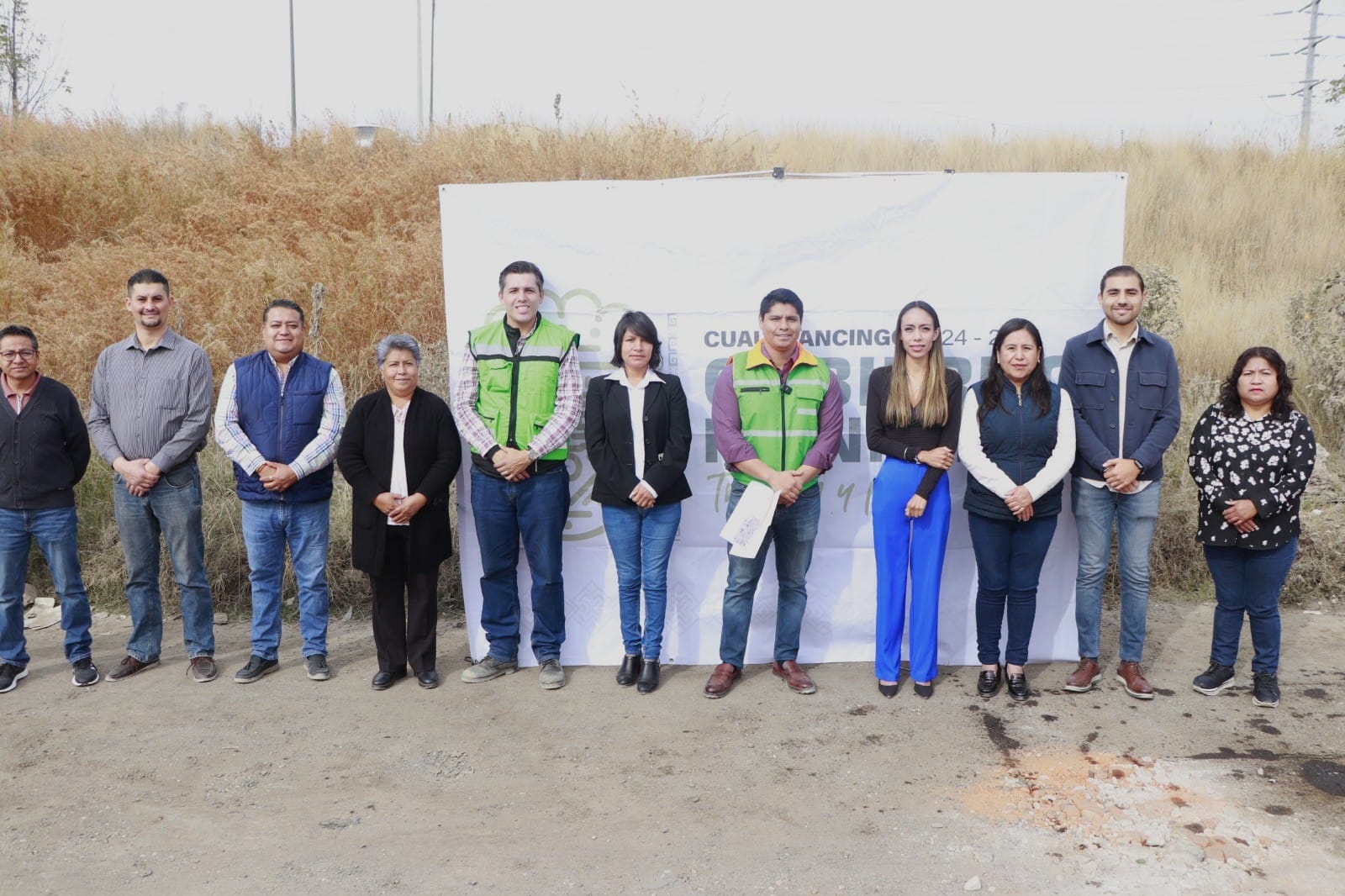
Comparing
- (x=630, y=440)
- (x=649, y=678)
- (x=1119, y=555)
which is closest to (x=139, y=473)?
(x=630, y=440)

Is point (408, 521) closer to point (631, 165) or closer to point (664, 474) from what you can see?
point (664, 474)

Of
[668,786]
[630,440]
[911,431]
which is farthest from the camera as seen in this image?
[630,440]

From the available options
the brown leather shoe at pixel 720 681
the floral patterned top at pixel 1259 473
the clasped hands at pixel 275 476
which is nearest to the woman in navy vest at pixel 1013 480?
the floral patterned top at pixel 1259 473

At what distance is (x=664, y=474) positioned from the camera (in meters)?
4.58

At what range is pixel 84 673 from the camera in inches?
191

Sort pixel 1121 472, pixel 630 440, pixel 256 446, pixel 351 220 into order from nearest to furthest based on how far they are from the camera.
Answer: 1. pixel 1121 472
2. pixel 630 440
3. pixel 256 446
4. pixel 351 220

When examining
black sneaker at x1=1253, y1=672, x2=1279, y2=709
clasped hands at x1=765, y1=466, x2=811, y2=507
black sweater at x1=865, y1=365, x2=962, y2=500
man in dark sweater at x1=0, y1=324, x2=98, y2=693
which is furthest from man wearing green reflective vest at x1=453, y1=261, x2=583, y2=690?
black sneaker at x1=1253, y1=672, x2=1279, y2=709

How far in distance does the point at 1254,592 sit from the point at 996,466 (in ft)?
4.34

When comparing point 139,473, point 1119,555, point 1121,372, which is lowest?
point 1119,555

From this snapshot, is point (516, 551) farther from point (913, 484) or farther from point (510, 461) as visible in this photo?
point (913, 484)

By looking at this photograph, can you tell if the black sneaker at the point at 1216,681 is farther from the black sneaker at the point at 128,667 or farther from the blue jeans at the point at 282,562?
the black sneaker at the point at 128,667

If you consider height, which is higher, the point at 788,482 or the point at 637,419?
the point at 637,419

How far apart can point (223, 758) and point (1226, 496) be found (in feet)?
14.7

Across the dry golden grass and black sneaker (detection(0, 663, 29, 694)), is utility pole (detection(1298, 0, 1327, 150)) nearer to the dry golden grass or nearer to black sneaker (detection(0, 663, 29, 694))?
the dry golden grass
